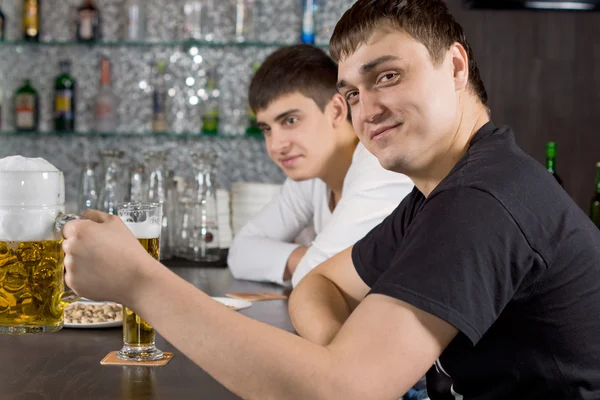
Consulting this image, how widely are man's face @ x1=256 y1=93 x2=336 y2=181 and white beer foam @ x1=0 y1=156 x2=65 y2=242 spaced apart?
122cm

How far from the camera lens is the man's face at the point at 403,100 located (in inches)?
38.7

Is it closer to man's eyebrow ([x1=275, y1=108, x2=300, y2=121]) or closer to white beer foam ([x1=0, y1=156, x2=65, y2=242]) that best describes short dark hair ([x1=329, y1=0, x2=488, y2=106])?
white beer foam ([x1=0, y1=156, x2=65, y2=242])

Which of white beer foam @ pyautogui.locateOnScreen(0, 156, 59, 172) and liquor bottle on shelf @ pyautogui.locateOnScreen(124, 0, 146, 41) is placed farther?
liquor bottle on shelf @ pyautogui.locateOnScreen(124, 0, 146, 41)

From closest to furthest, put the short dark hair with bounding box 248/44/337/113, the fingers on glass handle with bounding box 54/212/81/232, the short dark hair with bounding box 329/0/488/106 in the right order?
1. the fingers on glass handle with bounding box 54/212/81/232
2. the short dark hair with bounding box 329/0/488/106
3. the short dark hair with bounding box 248/44/337/113

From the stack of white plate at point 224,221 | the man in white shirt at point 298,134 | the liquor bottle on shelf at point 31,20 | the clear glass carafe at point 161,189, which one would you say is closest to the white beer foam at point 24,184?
the man in white shirt at point 298,134

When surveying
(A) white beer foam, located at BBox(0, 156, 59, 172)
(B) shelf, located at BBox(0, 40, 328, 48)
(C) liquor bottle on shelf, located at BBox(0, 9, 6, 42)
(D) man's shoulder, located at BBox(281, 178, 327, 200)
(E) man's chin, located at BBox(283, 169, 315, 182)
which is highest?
(C) liquor bottle on shelf, located at BBox(0, 9, 6, 42)

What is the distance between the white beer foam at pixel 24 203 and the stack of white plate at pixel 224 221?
1.69 m

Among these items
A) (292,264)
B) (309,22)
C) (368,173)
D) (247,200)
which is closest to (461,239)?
(368,173)

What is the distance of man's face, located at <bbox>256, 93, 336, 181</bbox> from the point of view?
2096 mm

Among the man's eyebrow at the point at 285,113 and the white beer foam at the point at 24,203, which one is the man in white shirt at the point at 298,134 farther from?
the white beer foam at the point at 24,203

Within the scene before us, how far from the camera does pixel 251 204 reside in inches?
111

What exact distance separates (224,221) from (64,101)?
3.93 feet

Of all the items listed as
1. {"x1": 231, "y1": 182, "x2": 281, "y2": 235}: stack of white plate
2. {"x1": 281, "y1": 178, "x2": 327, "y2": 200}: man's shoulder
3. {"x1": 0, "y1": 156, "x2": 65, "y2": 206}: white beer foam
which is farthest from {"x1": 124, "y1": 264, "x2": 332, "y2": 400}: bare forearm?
{"x1": 231, "y1": 182, "x2": 281, "y2": 235}: stack of white plate

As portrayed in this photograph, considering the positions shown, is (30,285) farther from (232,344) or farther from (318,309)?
(318,309)
